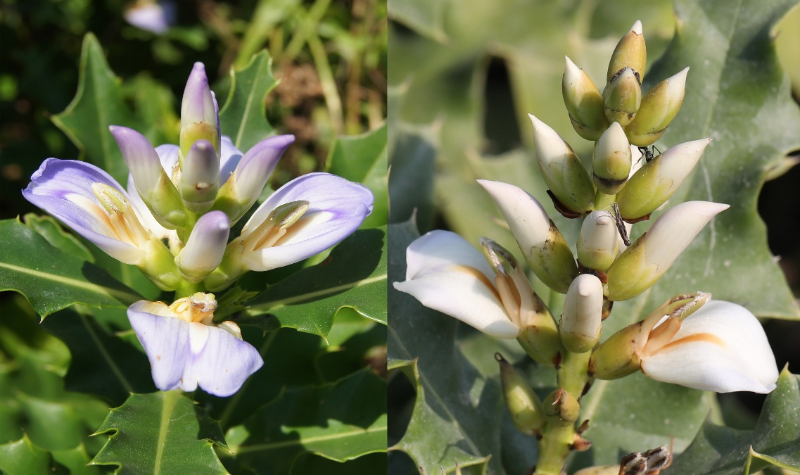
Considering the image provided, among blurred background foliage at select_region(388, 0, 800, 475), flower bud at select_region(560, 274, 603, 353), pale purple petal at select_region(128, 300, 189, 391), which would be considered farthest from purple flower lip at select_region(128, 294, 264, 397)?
flower bud at select_region(560, 274, 603, 353)

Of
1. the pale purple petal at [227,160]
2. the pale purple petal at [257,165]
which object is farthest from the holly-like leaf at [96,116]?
the pale purple petal at [257,165]

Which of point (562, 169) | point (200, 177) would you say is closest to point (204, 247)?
point (200, 177)

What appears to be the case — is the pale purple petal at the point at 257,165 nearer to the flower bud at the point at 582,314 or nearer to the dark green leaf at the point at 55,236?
the flower bud at the point at 582,314

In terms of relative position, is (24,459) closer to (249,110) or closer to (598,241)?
(249,110)

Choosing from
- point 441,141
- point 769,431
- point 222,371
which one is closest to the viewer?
point 222,371

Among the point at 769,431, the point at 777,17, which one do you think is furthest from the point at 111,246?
the point at 777,17

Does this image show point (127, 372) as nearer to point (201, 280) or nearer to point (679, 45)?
point (201, 280)
